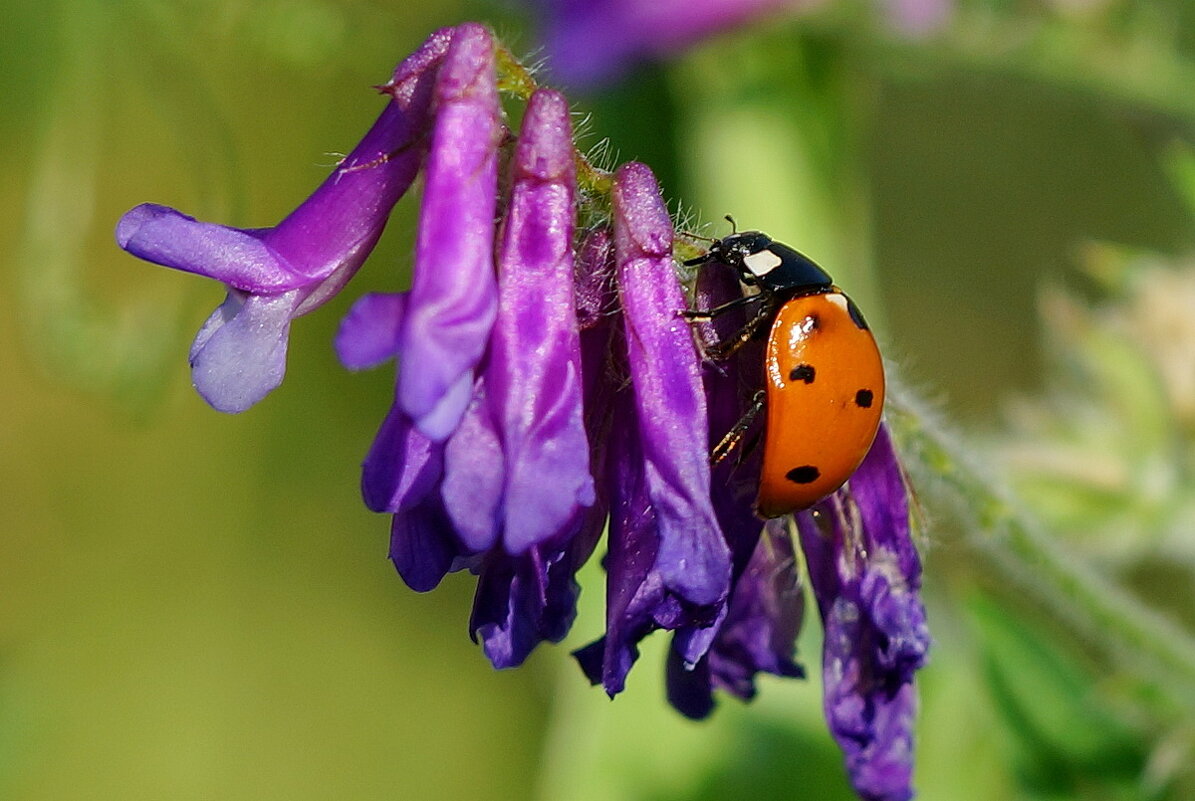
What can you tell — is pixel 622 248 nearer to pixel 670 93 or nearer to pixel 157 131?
pixel 670 93

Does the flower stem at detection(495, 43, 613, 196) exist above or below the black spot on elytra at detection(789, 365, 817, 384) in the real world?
above

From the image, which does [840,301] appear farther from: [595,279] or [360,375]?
[360,375]

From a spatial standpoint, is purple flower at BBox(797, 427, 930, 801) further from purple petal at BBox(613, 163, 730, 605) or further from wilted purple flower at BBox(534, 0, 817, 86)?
wilted purple flower at BBox(534, 0, 817, 86)

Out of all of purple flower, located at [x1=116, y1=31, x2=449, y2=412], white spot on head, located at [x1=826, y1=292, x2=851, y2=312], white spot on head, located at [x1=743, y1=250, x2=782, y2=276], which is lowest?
white spot on head, located at [x1=826, y1=292, x2=851, y2=312]

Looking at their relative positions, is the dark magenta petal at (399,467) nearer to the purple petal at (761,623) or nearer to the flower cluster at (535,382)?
the flower cluster at (535,382)

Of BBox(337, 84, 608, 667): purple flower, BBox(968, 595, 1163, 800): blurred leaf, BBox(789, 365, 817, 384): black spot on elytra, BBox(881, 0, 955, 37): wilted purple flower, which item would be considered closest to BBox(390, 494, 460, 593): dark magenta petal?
BBox(337, 84, 608, 667): purple flower

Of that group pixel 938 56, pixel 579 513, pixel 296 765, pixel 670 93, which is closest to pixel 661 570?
pixel 579 513

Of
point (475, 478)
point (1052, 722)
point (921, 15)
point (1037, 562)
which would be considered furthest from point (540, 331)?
point (921, 15)

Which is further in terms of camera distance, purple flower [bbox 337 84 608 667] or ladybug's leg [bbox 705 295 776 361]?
ladybug's leg [bbox 705 295 776 361]
